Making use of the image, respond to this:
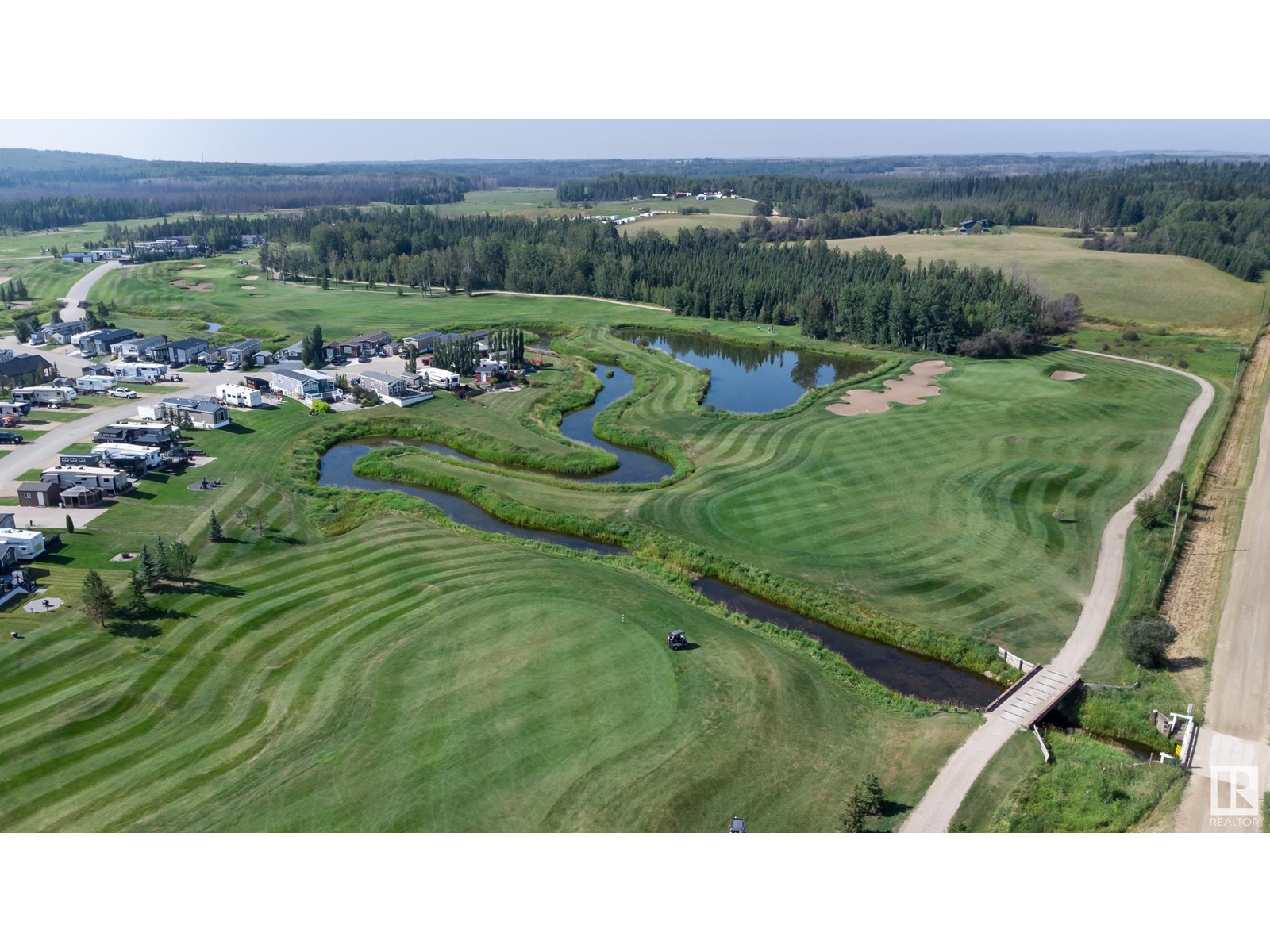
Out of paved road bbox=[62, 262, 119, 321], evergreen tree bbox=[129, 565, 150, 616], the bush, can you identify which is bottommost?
the bush

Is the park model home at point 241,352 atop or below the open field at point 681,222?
below

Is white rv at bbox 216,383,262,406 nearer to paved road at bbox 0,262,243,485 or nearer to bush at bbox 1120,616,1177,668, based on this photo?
paved road at bbox 0,262,243,485

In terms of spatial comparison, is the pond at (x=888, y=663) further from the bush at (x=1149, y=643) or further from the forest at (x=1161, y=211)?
the forest at (x=1161, y=211)

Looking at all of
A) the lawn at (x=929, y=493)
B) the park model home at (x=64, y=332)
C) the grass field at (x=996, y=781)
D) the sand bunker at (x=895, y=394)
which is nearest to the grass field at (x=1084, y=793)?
the grass field at (x=996, y=781)

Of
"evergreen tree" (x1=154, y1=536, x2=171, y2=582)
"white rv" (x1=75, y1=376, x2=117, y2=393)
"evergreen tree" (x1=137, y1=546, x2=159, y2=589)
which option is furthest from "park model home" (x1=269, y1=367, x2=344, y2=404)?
"evergreen tree" (x1=137, y1=546, x2=159, y2=589)

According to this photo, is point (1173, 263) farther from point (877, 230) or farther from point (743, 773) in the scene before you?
point (743, 773)

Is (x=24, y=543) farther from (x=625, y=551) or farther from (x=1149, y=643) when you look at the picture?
(x=1149, y=643)
